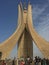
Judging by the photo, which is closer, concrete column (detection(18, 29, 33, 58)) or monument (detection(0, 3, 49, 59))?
monument (detection(0, 3, 49, 59))

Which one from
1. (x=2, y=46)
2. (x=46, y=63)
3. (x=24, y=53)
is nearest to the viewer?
(x=46, y=63)

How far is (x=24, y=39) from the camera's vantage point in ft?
86.3

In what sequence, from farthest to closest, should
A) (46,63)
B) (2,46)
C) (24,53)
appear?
(24,53) → (2,46) → (46,63)

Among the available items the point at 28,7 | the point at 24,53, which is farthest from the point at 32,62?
the point at 28,7

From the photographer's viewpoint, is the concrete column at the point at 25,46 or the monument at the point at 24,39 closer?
the monument at the point at 24,39

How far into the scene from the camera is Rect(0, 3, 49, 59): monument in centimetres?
2419

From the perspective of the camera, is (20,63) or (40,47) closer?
(20,63)

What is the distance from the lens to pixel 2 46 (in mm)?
23984

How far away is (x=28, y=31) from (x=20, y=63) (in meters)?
12.6

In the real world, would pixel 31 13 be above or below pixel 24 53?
above

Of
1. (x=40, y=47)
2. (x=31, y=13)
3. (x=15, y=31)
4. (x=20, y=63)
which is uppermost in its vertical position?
(x=31, y=13)

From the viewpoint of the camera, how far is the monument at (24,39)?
24.2 meters

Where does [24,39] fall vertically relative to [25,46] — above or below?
above

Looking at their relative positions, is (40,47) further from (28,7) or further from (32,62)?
(32,62)
